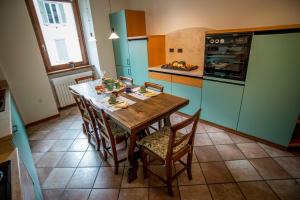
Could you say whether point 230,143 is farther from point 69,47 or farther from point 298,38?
point 69,47

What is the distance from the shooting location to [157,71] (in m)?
3.31

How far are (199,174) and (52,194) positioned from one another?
168cm

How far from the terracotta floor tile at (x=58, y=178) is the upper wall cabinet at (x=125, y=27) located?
8.81ft

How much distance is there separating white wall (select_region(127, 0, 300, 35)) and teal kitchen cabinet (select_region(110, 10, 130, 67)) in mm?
622

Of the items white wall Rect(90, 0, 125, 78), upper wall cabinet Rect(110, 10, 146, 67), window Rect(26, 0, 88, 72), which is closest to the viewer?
window Rect(26, 0, 88, 72)

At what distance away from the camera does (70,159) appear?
7.46 ft

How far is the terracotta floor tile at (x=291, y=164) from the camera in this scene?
183 centimetres

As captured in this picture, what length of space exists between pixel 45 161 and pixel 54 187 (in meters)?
0.57

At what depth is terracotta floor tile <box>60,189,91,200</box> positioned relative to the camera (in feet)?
5.64

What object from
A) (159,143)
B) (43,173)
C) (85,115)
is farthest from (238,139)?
(43,173)

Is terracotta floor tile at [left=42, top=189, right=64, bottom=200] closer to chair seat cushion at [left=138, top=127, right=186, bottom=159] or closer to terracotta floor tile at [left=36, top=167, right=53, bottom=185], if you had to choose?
terracotta floor tile at [left=36, top=167, right=53, bottom=185]

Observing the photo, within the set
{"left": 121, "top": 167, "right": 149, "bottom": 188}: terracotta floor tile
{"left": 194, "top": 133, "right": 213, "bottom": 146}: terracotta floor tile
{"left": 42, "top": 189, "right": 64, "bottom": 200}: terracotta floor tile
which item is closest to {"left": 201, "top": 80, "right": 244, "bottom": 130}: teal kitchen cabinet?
{"left": 194, "top": 133, "right": 213, "bottom": 146}: terracotta floor tile

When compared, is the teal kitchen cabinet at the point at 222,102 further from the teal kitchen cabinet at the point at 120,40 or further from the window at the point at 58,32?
the window at the point at 58,32

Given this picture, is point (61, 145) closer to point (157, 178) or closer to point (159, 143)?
point (157, 178)
